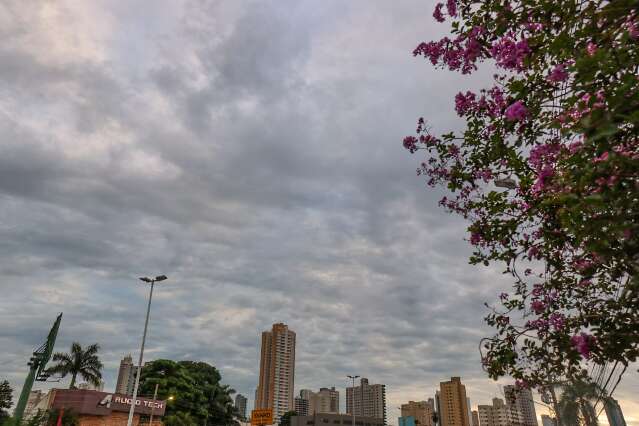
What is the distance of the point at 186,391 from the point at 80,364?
16.6 metres

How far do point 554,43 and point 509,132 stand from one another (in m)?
1.96

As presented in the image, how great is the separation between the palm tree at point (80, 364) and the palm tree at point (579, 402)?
46197 millimetres

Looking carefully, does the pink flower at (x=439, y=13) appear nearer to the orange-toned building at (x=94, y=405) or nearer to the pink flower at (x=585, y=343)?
the pink flower at (x=585, y=343)

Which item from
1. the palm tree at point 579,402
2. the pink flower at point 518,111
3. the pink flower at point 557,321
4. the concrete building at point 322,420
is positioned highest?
the concrete building at point 322,420

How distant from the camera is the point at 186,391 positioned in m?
59.9

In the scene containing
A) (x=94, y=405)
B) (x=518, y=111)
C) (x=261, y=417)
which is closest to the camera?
(x=518, y=111)

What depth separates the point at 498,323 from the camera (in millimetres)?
7918

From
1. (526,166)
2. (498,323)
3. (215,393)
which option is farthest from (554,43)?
(215,393)

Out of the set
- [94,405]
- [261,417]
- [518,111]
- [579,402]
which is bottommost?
[579,402]

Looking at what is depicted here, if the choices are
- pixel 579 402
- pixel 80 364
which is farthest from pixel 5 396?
pixel 579 402

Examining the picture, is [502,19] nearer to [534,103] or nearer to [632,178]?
[534,103]

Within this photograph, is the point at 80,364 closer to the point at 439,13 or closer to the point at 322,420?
the point at 439,13

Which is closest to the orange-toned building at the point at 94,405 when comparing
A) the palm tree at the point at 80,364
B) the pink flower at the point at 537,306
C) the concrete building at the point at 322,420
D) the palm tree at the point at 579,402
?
the palm tree at the point at 80,364

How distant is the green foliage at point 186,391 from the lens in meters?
56.6
